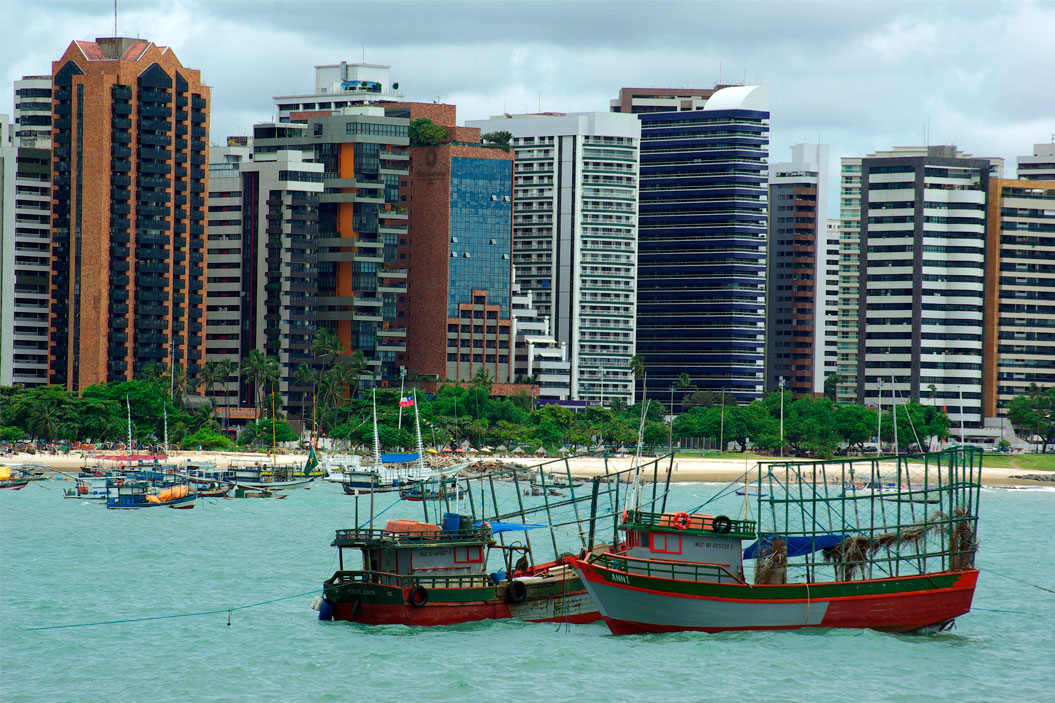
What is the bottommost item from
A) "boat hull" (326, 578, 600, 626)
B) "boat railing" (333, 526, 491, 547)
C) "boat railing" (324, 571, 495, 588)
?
"boat hull" (326, 578, 600, 626)

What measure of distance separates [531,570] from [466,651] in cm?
759

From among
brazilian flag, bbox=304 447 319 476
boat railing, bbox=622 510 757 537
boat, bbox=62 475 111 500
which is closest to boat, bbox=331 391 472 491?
brazilian flag, bbox=304 447 319 476

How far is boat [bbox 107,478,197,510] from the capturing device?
118 metres

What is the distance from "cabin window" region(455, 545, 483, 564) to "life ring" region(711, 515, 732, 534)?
9.93m

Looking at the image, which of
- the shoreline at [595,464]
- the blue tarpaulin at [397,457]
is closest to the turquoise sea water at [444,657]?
the blue tarpaulin at [397,457]

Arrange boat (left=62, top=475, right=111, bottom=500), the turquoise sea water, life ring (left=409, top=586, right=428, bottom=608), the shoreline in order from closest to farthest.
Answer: the turquoise sea water, life ring (left=409, top=586, right=428, bottom=608), boat (left=62, top=475, right=111, bottom=500), the shoreline

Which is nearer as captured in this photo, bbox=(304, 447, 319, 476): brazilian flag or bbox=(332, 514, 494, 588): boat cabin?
bbox=(332, 514, 494, 588): boat cabin

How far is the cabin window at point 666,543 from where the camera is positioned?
52.7 meters

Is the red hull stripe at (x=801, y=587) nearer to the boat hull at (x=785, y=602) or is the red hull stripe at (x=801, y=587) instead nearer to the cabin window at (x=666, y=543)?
the boat hull at (x=785, y=602)

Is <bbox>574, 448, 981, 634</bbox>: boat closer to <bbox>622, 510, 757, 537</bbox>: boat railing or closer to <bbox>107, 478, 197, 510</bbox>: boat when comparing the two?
<bbox>622, 510, 757, 537</bbox>: boat railing

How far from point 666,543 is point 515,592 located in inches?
282

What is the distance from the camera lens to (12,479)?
473 feet

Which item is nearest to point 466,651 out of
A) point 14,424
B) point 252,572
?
point 252,572

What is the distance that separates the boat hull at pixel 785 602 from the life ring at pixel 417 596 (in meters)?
7.04
